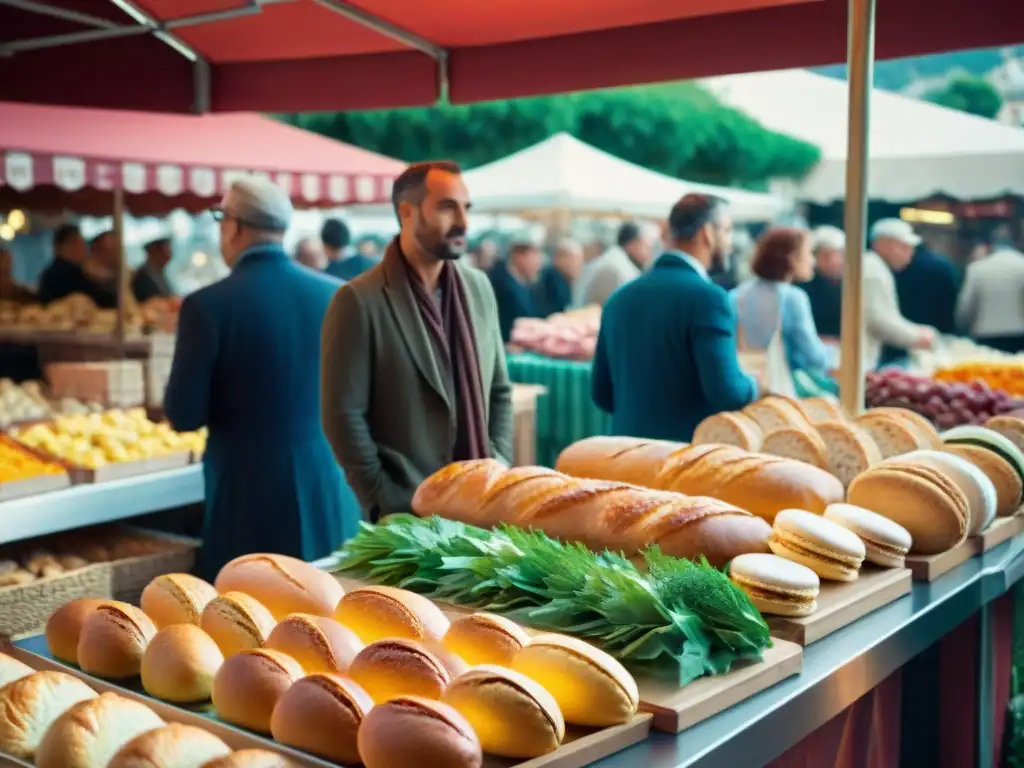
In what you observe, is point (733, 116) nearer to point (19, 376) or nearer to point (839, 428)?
point (19, 376)

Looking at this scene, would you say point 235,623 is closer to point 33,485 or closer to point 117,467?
point 33,485

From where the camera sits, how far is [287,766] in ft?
4.06

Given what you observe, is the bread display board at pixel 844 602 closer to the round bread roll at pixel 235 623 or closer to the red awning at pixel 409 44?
the round bread roll at pixel 235 623

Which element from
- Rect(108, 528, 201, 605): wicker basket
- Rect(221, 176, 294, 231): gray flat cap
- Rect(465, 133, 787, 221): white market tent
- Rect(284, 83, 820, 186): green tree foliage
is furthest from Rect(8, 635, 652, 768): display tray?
Rect(284, 83, 820, 186): green tree foliage

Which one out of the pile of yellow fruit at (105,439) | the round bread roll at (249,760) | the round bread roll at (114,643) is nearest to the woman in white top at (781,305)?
the pile of yellow fruit at (105,439)

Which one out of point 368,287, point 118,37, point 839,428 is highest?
point 118,37

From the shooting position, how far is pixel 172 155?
4.73 metres

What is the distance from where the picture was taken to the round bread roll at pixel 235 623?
1.54 meters

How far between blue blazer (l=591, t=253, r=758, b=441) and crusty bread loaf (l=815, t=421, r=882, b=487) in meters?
0.89

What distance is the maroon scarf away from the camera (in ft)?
9.87

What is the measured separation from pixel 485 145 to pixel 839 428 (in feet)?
63.4

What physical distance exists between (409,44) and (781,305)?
2.18 m

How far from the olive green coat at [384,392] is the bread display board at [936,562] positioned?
50.1 inches

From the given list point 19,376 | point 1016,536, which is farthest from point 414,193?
point 19,376
